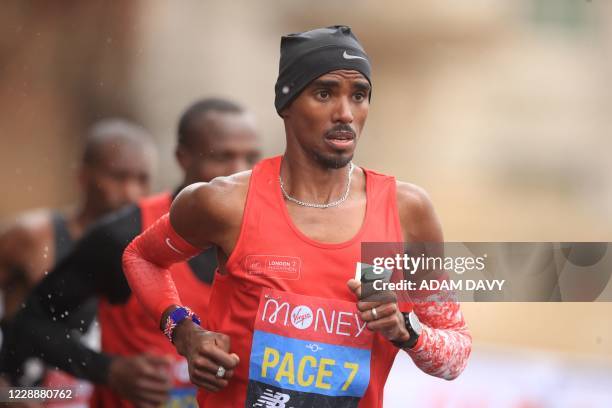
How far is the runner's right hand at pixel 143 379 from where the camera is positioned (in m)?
4.41

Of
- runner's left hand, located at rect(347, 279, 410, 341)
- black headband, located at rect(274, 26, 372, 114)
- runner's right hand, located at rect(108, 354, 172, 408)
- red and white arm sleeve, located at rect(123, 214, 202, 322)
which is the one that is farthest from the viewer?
runner's right hand, located at rect(108, 354, 172, 408)

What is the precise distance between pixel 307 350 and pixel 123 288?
6.32 ft

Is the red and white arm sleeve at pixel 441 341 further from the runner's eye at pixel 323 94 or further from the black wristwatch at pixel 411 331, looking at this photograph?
the runner's eye at pixel 323 94

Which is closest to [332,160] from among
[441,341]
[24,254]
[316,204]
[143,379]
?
[316,204]

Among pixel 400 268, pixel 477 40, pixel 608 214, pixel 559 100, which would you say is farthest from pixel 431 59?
pixel 400 268

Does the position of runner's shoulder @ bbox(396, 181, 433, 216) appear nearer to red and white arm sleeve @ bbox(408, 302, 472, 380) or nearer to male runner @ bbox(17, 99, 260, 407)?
red and white arm sleeve @ bbox(408, 302, 472, 380)

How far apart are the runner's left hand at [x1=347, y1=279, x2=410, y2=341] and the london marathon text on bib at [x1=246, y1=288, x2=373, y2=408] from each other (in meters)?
0.18

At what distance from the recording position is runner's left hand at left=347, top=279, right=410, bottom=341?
297 cm

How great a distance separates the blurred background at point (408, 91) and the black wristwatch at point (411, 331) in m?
7.05

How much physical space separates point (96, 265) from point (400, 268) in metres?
1.97

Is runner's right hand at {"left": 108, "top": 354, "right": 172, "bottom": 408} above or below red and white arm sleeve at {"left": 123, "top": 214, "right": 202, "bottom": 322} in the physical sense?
below

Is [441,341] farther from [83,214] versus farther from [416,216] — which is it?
[83,214]

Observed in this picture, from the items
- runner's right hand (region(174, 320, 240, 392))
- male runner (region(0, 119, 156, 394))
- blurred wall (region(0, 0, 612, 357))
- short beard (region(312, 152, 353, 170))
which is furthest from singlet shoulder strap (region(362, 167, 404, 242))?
blurred wall (region(0, 0, 612, 357))

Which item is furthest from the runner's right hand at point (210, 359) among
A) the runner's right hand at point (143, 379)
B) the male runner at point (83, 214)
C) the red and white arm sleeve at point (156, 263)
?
the male runner at point (83, 214)
